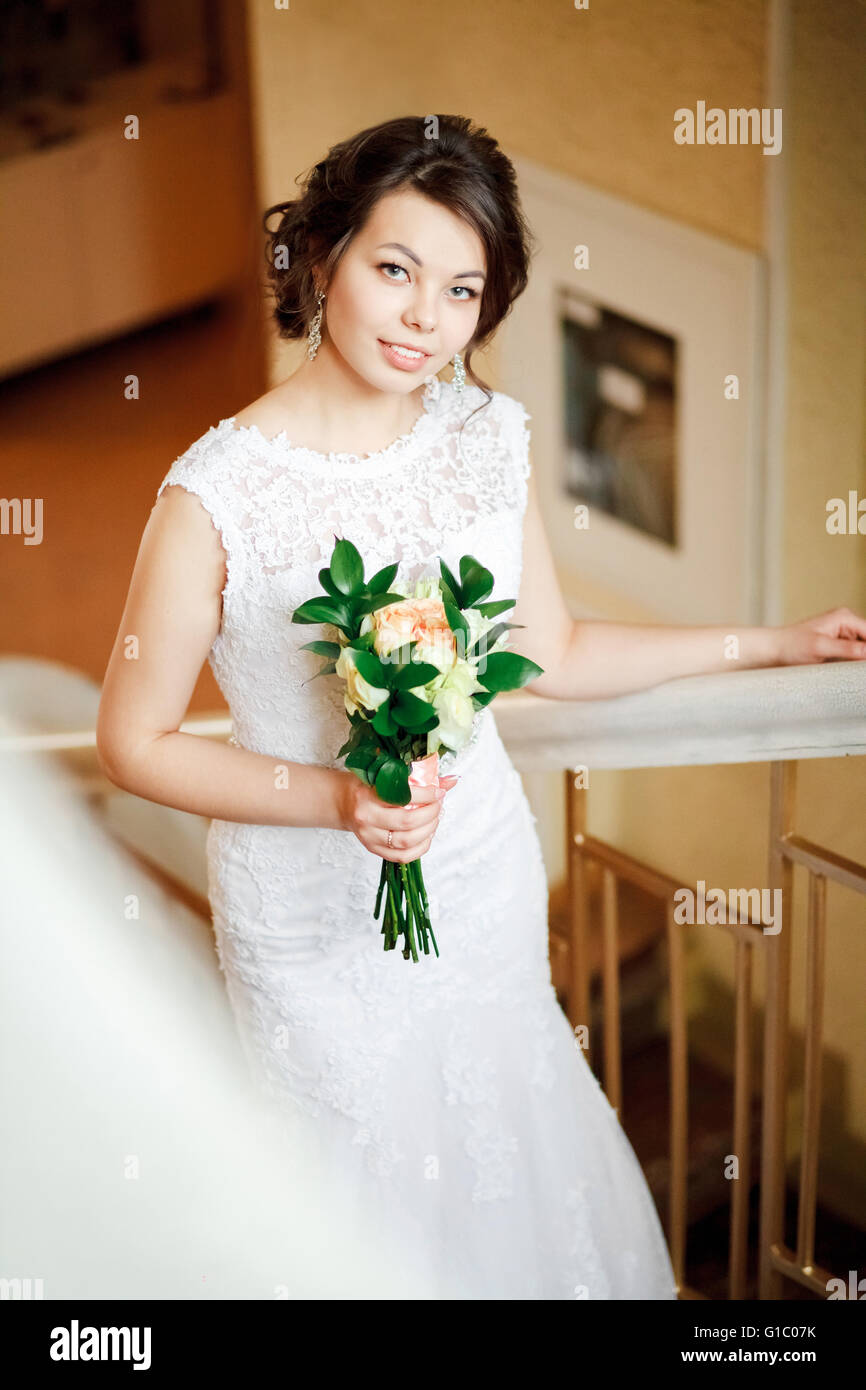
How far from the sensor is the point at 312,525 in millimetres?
1585

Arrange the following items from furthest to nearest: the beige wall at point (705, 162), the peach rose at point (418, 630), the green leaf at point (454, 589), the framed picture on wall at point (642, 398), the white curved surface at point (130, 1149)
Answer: the framed picture on wall at point (642, 398)
the beige wall at point (705, 162)
the white curved surface at point (130, 1149)
the green leaf at point (454, 589)
the peach rose at point (418, 630)

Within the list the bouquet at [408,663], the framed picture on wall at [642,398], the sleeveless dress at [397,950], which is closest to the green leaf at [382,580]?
the bouquet at [408,663]

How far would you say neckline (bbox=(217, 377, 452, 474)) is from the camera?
5.21 feet

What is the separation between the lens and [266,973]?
1718 millimetres

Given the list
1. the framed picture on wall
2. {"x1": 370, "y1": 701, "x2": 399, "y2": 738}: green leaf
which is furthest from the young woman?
the framed picture on wall

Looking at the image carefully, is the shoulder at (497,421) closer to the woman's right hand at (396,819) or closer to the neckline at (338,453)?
the neckline at (338,453)

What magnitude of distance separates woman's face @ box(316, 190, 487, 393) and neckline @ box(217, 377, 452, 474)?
122mm

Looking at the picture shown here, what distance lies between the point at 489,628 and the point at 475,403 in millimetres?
495

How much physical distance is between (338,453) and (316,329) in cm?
15

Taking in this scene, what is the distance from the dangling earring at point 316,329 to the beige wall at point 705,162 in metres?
1.97

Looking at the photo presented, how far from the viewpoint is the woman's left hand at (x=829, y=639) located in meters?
1.78

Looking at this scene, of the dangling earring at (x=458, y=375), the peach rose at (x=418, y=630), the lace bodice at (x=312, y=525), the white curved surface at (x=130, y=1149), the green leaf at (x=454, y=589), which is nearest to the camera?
the peach rose at (x=418, y=630)

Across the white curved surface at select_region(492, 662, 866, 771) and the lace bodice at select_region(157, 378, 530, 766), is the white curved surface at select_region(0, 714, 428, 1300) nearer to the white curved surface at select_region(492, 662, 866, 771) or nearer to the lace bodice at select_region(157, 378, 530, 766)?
the lace bodice at select_region(157, 378, 530, 766)
